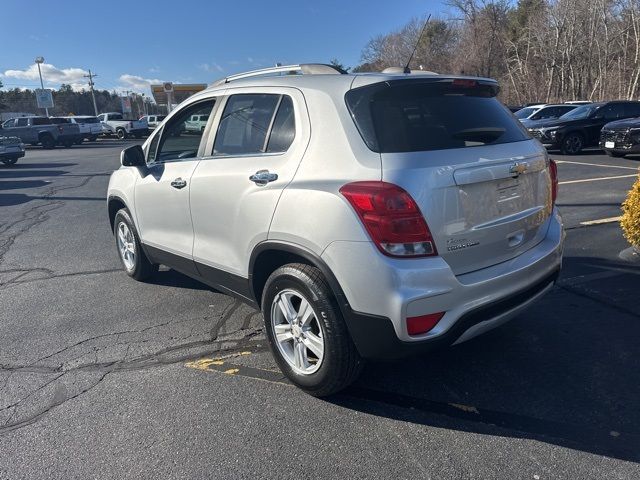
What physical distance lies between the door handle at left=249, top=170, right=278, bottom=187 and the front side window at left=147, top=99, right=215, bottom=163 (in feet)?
3.38

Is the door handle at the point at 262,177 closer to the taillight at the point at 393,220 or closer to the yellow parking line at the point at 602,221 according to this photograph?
the taillight at the point at 393,220

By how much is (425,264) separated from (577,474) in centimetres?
121

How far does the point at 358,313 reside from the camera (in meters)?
2.63

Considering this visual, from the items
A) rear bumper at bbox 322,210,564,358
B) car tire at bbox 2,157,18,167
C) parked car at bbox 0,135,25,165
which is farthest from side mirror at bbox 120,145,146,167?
car tire at bbox 2,157,18,167

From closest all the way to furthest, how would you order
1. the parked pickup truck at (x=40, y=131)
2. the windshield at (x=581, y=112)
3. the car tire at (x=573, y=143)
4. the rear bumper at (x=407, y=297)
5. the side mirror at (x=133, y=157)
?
the rear bumper at (x=407, y=297) → the side mirror at (x=133, y=157) → the car tire at (x=573, y=143) → the windshield at (x=581, y=112) → the parked pickup truck at (x=40, y=131)

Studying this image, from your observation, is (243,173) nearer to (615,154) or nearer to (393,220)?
(393,220)

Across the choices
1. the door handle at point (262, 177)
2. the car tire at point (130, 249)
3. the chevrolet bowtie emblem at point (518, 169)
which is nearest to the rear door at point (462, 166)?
the chevrolet bowtie emblem at point (518, 169)

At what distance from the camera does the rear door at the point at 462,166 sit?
2.59m

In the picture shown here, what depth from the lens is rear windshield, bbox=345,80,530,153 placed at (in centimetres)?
271

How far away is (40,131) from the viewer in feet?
94.5

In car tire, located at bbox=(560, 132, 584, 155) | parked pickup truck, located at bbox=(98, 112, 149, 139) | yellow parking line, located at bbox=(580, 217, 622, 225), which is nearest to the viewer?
yellow parking line, located at bbox=(580, 217, 622, 225)

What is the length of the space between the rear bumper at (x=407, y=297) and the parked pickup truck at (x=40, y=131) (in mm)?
31208

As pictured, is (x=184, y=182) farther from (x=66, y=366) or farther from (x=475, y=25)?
(x=475, y=25)

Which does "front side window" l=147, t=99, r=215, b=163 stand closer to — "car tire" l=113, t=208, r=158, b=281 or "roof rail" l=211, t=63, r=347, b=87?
"roof rail" l=211, t=63, r=347, b=87
